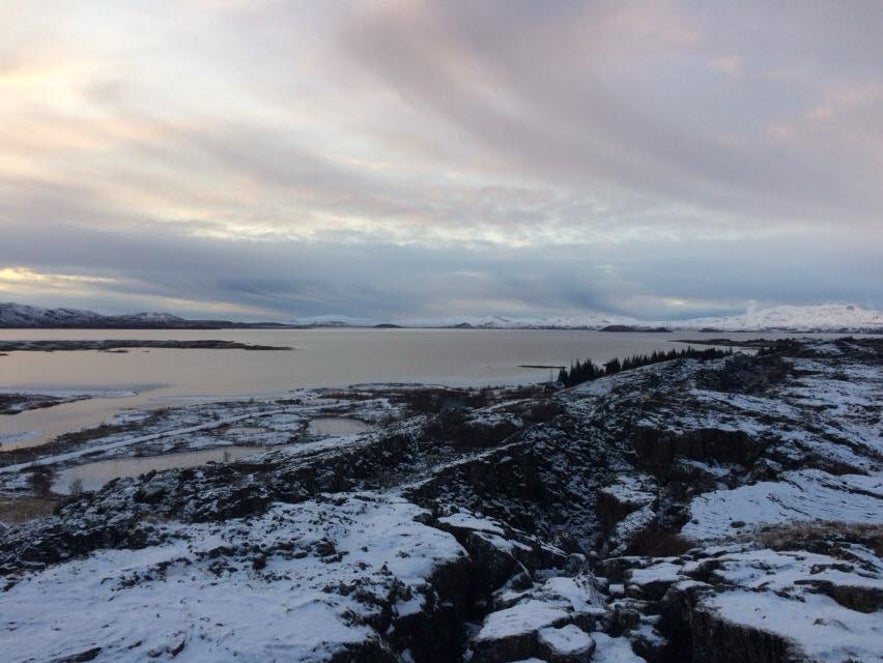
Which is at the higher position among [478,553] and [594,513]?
[478,553]

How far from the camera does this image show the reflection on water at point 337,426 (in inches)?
1821

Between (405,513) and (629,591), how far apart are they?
720cm

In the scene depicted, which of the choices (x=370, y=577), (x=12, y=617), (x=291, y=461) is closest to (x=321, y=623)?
(x=370, y=577)

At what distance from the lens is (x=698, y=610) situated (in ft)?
35.4

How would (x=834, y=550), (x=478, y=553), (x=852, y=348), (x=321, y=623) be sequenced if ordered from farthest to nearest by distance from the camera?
(x=852, y=348), (x=478, y=553), (x=834, y=550), (x=321, y=623)

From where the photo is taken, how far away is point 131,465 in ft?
119

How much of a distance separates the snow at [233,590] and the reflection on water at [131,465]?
2127 centimetres

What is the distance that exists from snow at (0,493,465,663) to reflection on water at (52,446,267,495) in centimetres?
2127

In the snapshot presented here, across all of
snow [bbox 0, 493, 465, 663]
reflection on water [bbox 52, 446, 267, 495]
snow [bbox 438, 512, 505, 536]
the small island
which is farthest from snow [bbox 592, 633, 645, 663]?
the small island

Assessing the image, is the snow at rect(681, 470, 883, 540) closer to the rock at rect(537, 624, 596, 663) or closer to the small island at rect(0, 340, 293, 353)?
the rock at rect(537, 624, 596, 663)

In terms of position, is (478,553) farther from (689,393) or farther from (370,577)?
(689,393)

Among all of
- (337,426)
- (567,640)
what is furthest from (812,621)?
(337,426)

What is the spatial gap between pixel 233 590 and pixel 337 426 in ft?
122

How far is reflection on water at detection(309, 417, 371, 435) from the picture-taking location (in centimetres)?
4625
